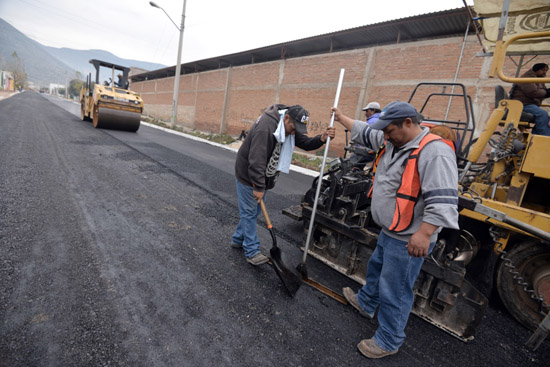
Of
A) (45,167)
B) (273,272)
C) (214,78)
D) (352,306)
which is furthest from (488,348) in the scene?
(214,78)

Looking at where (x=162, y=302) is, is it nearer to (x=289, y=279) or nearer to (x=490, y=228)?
(x=289, y=279)

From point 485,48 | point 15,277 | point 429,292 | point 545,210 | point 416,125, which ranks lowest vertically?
point 15,277

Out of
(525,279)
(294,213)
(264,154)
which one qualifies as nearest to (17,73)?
(294,213)

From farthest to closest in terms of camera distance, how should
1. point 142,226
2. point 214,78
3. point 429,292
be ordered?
point 214,78 < point 142,226 < point 429,292

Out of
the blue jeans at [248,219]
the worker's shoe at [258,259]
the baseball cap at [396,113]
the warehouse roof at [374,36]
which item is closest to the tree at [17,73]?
the warehouse roof at [374,36]

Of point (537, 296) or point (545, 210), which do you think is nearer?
point (537, 296)

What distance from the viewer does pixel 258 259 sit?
9.96 feet

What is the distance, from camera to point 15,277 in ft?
7.38

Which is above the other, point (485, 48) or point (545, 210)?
point (485, 48)

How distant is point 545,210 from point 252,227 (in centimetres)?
321

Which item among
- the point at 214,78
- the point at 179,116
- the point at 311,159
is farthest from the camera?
the point at 179,116

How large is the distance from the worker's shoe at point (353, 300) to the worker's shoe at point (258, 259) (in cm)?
90

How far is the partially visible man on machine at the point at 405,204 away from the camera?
171cm

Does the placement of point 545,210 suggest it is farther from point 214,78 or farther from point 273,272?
point 214,78
